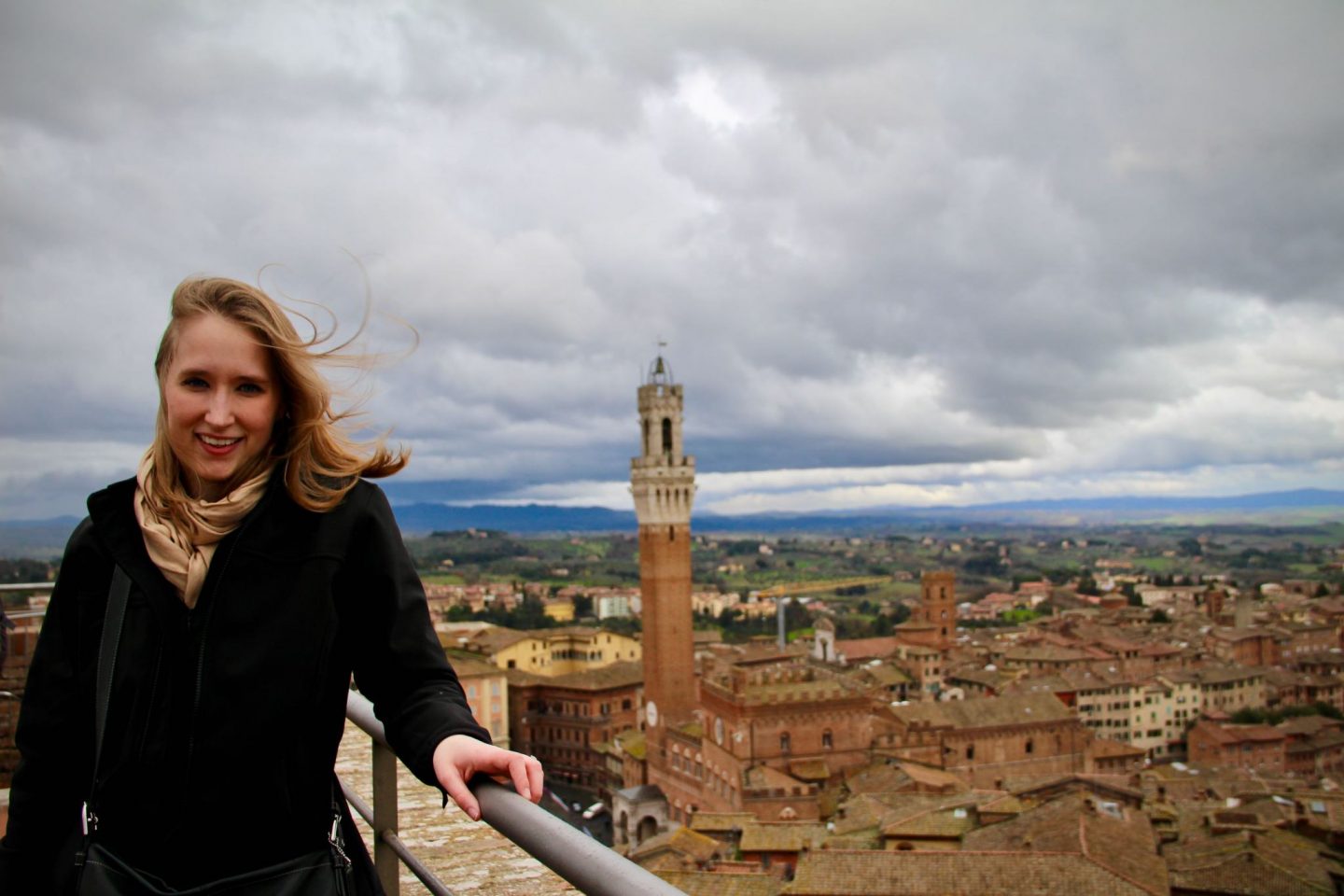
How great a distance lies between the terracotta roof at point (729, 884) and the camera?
17.9 meters

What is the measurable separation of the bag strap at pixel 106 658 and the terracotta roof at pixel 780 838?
22.8m

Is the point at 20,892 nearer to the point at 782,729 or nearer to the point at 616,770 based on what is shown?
the point at 782,729

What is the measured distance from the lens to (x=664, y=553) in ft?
131

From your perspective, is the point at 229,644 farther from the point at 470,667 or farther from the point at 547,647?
the point at 547,647

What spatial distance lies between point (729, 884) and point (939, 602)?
54.5 metres

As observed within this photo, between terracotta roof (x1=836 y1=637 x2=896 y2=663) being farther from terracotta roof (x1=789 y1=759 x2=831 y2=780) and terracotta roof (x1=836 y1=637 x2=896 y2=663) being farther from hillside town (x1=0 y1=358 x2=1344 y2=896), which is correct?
terracotta roof (x1=789 y1=759 x2=831 y2=780)

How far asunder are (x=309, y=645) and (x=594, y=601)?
339 ft

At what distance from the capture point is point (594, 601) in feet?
341

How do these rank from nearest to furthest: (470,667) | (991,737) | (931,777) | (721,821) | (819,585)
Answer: (721,821) → (931,777) → (991,737) → (470,667) → (819,585)

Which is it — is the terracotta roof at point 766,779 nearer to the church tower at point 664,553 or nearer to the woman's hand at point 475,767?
the church tower at point 664,553

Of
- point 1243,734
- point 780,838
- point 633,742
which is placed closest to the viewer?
point 780,838

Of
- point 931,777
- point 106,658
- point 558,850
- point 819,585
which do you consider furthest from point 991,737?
point 819,585

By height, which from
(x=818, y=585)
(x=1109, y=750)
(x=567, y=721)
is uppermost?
(x=567, y=721)

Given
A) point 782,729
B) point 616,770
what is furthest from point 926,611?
point 782,729
